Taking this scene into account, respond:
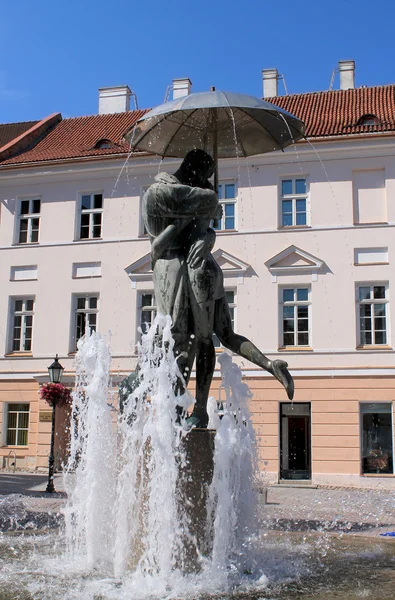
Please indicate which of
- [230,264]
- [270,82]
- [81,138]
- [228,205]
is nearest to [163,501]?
[230,264]

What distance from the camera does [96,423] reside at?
6793mm

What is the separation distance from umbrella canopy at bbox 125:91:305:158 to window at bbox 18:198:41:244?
1797cm

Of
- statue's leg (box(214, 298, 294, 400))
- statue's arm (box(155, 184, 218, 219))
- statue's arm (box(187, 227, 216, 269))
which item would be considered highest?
statue's arm (box(155, 184, 218, 219))

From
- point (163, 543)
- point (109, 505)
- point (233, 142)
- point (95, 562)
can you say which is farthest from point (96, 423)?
point (233, 142)

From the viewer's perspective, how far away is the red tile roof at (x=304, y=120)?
72.1 feet

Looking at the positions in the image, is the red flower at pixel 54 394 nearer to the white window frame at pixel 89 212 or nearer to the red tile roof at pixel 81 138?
the white window frame at pixel 89 212

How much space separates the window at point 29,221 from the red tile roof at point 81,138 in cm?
150

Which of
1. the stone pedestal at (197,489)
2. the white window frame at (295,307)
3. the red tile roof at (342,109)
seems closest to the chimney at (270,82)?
the red tile roof at (342,109)

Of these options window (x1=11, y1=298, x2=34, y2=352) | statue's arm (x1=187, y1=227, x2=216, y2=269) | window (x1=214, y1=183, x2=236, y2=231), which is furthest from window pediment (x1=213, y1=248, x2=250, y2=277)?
statue's arm (x1=187, y1=227, x2=216, y2=269)

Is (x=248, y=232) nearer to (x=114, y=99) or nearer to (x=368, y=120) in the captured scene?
(x=368, y=120)

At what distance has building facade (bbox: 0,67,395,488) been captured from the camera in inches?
795

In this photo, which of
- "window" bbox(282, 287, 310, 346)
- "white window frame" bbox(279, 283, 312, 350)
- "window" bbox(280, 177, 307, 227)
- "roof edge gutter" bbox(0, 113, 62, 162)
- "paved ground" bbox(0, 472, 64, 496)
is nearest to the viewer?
"paved ground" bbox(0, 472, 64, 496)

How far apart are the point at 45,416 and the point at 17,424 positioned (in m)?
1.20

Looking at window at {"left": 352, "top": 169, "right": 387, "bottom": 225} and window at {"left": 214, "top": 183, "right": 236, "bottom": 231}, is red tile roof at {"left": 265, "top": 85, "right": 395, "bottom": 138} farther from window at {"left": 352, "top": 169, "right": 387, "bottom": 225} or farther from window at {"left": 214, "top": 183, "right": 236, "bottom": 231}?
window at {"left": 214, "top": 183, "right": 236, "bottom": 231}
